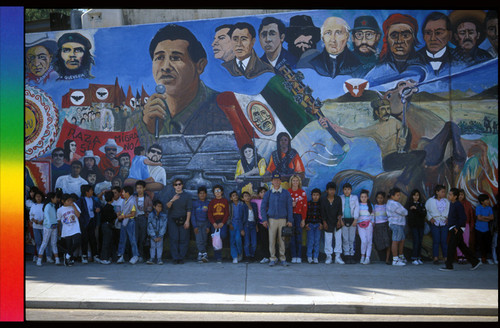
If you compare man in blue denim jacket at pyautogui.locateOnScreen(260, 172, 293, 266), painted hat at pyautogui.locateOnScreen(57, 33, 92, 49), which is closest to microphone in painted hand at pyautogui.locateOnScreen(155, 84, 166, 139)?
painted hat at pyautogui.locateOnScreen(57, 33, 92, 49)

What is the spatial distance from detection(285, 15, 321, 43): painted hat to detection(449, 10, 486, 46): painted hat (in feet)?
11.2

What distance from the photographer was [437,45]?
13.1 meters

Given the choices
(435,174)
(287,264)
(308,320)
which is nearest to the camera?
(308,320)

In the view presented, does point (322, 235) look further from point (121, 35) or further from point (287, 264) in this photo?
point (121, 35)

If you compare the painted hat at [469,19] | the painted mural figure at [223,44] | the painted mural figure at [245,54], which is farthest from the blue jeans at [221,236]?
the painted hat at [469,19]

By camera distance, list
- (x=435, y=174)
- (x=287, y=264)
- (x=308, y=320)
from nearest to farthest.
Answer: (x=308, y=320) < (x=287, y=264) < (x=435, y=174)

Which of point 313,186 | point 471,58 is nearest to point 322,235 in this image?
point 313,186

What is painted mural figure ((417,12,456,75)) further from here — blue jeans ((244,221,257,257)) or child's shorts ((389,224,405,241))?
blue jeans ((244,221,257,257))

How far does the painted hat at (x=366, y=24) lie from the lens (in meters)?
13.1

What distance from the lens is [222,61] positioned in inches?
523

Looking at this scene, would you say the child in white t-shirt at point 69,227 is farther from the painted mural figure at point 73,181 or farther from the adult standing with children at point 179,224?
the adult standing with children at point 179,224

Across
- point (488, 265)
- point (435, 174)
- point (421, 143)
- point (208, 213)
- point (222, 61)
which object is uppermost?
point (222, 61)

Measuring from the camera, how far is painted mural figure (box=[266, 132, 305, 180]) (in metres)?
13.1

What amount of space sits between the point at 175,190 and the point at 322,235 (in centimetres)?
385
